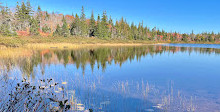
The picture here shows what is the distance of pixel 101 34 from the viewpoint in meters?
80.2

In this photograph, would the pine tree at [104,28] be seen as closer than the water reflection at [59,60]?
No

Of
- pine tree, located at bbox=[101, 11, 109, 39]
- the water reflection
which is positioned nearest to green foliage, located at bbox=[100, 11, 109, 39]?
pine tree, located at bbox=[101, 11, 109, 39]

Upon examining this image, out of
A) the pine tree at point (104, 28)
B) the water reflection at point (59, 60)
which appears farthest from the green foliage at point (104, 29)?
the water reflection at point (59, 60)

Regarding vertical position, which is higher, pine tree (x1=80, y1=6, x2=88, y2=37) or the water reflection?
pine tree (x1=80, y1=6, x2=88, y2=37)

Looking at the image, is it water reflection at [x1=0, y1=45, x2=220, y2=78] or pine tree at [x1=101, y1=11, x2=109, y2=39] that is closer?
water reflection at [x1=0, y1=45, x2=220, y2=78]

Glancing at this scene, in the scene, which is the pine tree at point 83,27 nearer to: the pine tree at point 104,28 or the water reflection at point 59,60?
the pine tree at point 104,28

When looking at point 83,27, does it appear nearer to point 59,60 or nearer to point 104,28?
point 104,28

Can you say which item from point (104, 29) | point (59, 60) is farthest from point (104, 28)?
point (59, 60)

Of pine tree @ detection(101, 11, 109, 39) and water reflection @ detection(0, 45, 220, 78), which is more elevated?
pine tree @ detection(101, 11, 109, 39)

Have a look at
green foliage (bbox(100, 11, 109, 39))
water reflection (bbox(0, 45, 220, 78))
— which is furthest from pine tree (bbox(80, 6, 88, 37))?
water reflection (bbox(0, 45, 220, 78))

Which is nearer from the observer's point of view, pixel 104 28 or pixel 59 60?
pixel 59 60

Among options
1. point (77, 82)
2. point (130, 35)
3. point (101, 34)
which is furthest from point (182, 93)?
point (130, 35)

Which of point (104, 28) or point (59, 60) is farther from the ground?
point (104, 28)

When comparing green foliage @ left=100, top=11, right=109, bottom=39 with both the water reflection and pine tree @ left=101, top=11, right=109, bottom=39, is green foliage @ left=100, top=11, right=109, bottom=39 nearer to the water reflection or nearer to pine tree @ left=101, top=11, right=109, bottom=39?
pine tree @ left=101, top=11, right=109, bottom=39
